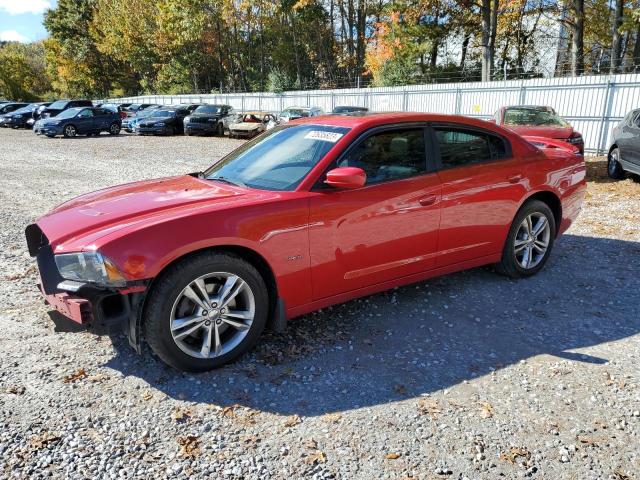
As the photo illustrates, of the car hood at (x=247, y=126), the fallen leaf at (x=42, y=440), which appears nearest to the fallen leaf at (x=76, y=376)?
the fallen leaf at (x=42, y=440)

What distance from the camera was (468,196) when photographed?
439cm

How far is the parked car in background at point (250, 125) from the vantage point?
2345 centimetres

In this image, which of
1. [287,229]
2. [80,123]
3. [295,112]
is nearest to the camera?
[287,229]

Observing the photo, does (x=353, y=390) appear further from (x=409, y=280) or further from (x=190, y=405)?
(x=409, y=280)

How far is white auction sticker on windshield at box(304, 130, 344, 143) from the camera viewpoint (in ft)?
12.8

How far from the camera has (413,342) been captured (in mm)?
3812

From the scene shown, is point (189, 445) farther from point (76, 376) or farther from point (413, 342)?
point (413, 342)

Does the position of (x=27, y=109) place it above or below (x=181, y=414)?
above

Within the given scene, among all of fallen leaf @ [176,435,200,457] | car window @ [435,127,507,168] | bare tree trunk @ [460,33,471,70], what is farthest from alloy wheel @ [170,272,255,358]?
bare tree trunk @ [460,33,471,70]

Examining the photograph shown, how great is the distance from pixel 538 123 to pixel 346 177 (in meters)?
10.2

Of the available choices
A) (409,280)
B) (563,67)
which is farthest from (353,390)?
(563,67)

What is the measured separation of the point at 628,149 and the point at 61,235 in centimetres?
1017

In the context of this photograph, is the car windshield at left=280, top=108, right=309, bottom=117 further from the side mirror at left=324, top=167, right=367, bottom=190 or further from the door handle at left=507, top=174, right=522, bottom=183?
the side mirror at left=324, top=167, right=367, bottom=190

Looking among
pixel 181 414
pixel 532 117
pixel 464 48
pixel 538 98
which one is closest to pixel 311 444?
pixel 181 414
